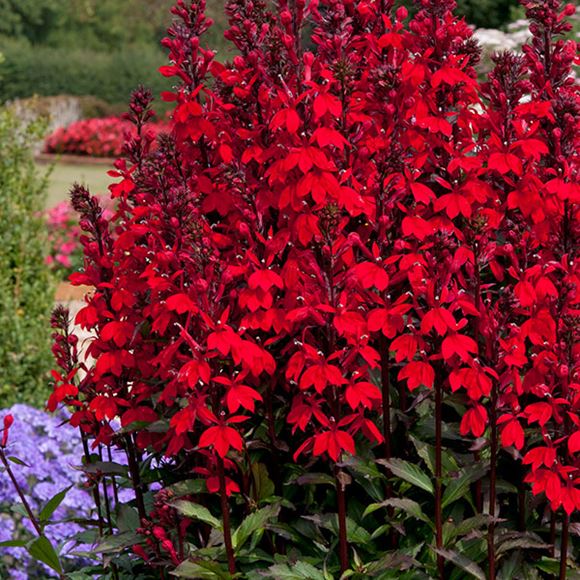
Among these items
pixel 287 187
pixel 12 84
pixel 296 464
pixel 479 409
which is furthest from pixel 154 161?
pixel 12 84

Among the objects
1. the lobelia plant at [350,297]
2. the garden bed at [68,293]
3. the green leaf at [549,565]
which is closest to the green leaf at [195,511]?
the lobelia plant at [350,297]

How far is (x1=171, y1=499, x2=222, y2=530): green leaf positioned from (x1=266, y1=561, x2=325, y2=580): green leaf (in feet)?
0.57

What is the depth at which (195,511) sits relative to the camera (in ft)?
7.01

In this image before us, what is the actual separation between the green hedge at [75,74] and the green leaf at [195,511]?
87.9 ft

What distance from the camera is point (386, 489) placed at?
2195 mm

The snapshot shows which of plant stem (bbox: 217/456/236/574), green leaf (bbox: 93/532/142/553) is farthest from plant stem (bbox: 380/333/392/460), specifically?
green leaf (bbox: 93/532/142/553)

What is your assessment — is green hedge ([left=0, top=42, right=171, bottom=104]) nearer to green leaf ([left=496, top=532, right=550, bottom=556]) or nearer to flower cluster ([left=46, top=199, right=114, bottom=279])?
flower cluster ([left=46, top=199, right=114, bottom=279])

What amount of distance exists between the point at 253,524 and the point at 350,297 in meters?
0.58

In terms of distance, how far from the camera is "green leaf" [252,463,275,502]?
2.22 metres

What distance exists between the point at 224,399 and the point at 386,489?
477 millimetres

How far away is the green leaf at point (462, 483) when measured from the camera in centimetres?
210

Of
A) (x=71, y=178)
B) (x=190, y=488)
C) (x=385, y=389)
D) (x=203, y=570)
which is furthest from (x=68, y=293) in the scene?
(x=71, y=178)

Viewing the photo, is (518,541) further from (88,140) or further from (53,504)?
(88,140)

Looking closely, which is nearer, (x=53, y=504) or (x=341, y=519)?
(x=341, y=519)
